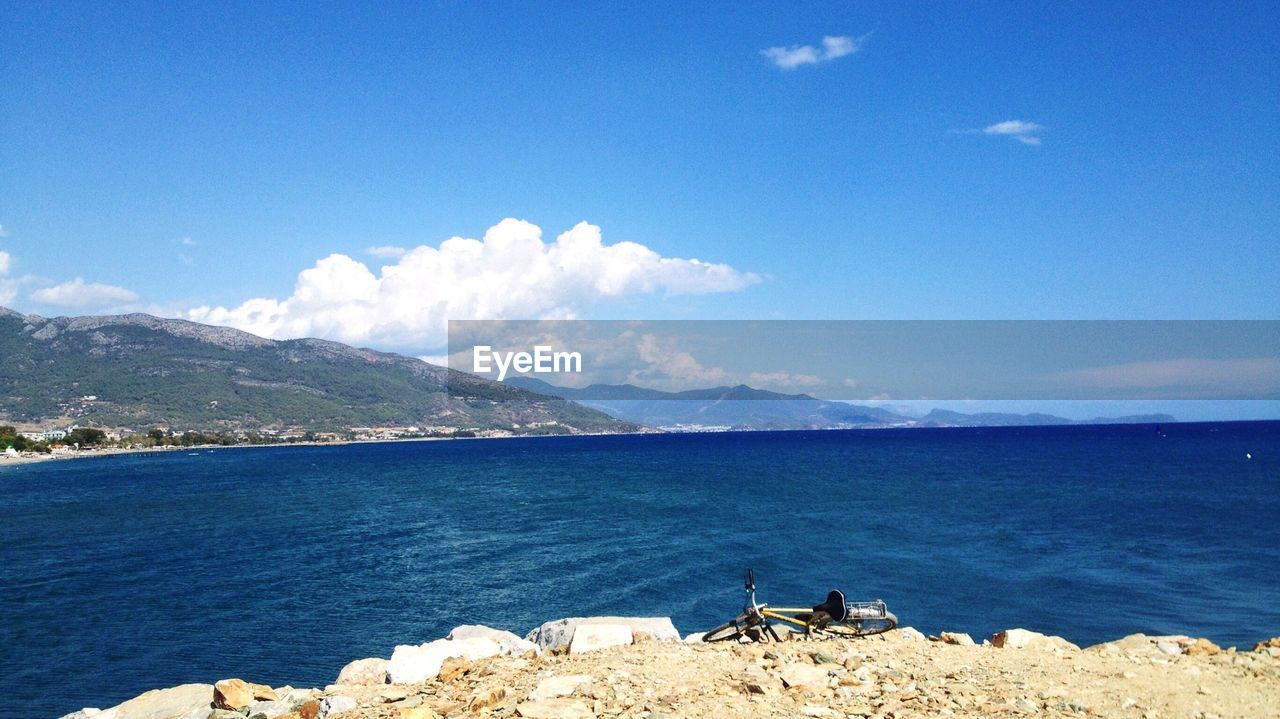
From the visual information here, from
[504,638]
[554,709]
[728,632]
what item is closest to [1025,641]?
[728,632]

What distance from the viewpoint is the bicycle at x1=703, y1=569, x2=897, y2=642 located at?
14641 millimetres

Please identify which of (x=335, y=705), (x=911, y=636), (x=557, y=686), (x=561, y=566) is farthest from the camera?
(x=561, y=566)

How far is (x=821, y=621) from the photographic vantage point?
14.8m

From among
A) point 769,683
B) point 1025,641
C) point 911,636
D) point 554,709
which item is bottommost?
point 911,636

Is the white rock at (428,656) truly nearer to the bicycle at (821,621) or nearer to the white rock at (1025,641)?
the bicycle at (821,621)

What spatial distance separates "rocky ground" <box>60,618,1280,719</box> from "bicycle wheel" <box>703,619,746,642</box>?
1.25 m

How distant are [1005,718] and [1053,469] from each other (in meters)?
99.1

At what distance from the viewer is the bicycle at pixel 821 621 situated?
1464 centimetres

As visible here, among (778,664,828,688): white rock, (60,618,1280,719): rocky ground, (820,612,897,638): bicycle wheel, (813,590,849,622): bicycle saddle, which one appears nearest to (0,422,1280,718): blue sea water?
(60,618,1280,719): rocky ground

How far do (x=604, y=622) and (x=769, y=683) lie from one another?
4.94 meters

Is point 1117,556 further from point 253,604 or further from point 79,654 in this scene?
point 79,654

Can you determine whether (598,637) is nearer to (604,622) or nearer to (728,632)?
(604,622)

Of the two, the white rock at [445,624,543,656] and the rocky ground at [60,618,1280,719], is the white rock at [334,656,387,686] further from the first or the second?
the white rock at [445,624,543,656]

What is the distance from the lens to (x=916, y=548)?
125 ft
